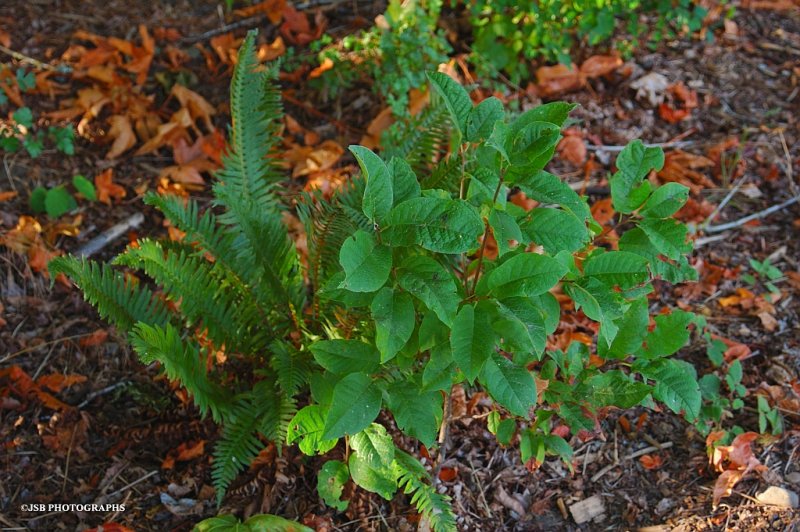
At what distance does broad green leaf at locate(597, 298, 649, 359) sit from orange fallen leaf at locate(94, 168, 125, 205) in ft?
7.69

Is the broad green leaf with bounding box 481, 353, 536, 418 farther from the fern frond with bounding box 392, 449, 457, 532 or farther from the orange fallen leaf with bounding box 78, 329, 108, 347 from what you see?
the orange fallen leaf with bounding box 78, 329, 108, 347

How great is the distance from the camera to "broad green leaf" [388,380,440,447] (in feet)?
5.75

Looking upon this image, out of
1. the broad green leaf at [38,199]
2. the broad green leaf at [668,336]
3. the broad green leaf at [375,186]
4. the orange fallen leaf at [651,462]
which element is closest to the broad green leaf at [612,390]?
the broad green leaf at [668,336]

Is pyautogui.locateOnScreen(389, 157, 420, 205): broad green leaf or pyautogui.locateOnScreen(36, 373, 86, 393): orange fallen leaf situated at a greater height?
pyautogui.locateOnScreen(389, 157, 420, 205): broad green leaf

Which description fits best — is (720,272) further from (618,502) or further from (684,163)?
(618,502)

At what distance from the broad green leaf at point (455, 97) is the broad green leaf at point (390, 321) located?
1.37 feet

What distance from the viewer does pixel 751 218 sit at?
3.33 m

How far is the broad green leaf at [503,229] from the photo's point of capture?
1.57 meters

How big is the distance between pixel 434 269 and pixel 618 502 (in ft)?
4.14

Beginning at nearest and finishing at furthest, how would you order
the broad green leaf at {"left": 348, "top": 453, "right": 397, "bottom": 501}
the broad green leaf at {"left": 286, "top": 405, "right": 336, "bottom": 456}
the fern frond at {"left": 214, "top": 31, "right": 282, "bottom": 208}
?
A: 1. the broad green leaf at {"left": 286, "top": 405, "right": 336, "bottom": 456}
2. the broad green leaf at {"left": 348, "top": 453, "right": 397, "bottom": 501}
3. the fern frond at {"left": 214, "top": 31, "right": 282, "bottom": 208}

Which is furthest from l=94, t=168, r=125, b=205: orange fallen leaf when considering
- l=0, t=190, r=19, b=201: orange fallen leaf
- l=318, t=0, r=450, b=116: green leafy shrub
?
l=318, t=0, r=450, b=116: green leafy shrub

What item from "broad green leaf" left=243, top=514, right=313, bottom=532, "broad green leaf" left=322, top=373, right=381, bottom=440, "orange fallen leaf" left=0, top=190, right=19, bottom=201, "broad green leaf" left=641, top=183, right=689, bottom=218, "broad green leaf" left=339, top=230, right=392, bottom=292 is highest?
"broad green leaf" left=339, top=230, right=392, bottom=292

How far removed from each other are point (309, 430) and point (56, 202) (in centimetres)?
194

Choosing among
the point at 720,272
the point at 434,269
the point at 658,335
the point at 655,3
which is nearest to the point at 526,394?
the point at 434,269
